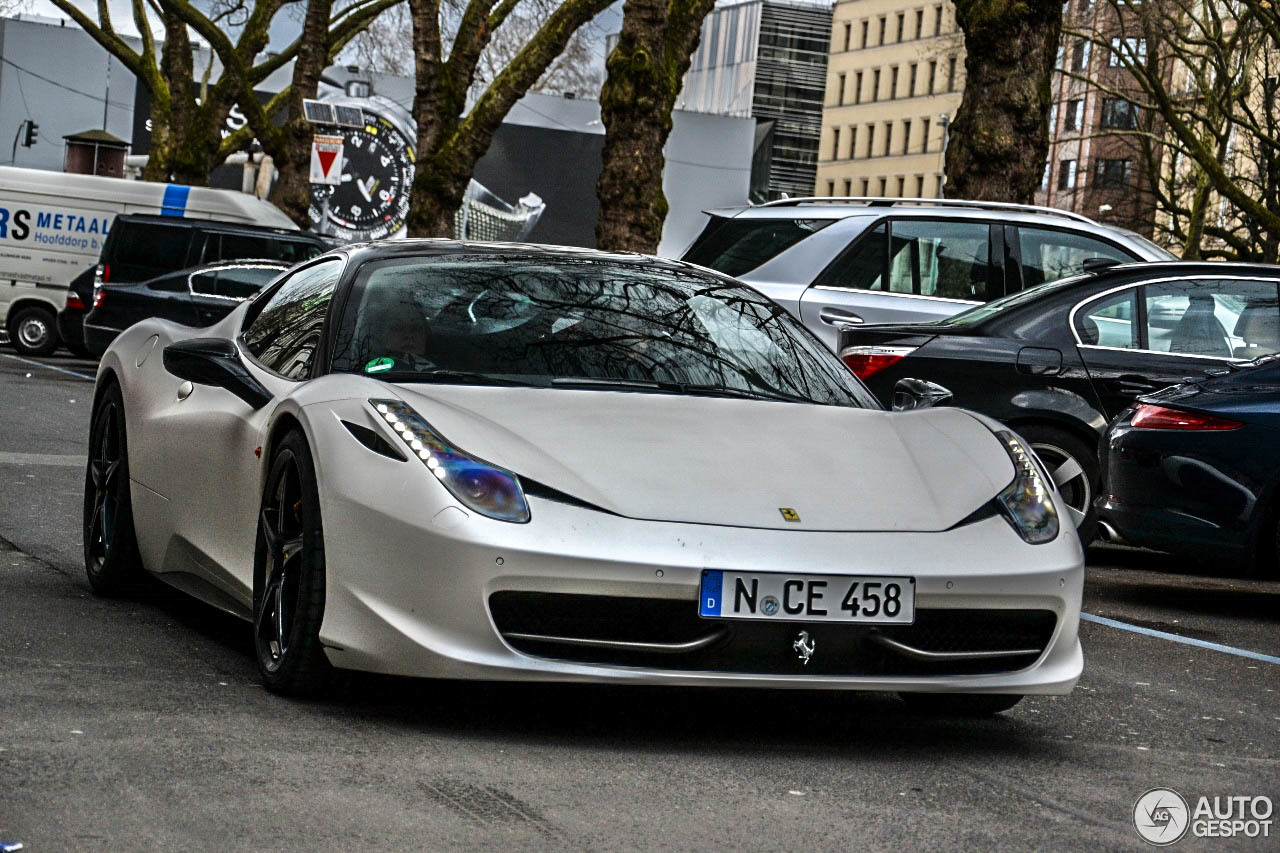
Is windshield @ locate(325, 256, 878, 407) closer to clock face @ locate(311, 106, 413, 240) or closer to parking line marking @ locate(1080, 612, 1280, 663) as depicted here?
parking line marking @ locate(1080, 612, 1280, 663)

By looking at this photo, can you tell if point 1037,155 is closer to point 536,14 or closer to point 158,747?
point 158,747

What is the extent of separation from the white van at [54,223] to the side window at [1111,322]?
61.9 ft

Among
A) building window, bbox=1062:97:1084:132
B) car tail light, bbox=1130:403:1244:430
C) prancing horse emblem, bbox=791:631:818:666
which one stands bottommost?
prancing horse emblem, bbox=791:631:818:666

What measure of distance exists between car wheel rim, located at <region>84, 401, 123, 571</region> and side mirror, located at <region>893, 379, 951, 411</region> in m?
2.64

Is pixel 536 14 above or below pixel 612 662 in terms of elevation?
above

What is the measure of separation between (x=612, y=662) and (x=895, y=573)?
691 millimetres

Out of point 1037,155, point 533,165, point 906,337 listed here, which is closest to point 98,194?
point 1037,155

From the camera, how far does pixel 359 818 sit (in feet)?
13.0

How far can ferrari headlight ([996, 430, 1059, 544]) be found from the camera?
17.0 feet

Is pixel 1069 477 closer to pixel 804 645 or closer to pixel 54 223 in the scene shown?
pixel 804 645

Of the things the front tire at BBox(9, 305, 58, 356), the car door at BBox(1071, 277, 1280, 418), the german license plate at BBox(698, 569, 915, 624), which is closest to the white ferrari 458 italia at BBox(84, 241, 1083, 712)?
the german license plate at BBox(698, 569, 915, 624)

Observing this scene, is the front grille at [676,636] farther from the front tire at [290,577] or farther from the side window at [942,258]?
the side window at [942,258]

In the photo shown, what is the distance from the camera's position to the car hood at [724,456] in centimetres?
491

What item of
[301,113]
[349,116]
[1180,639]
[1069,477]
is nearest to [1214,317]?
[1069,477]
